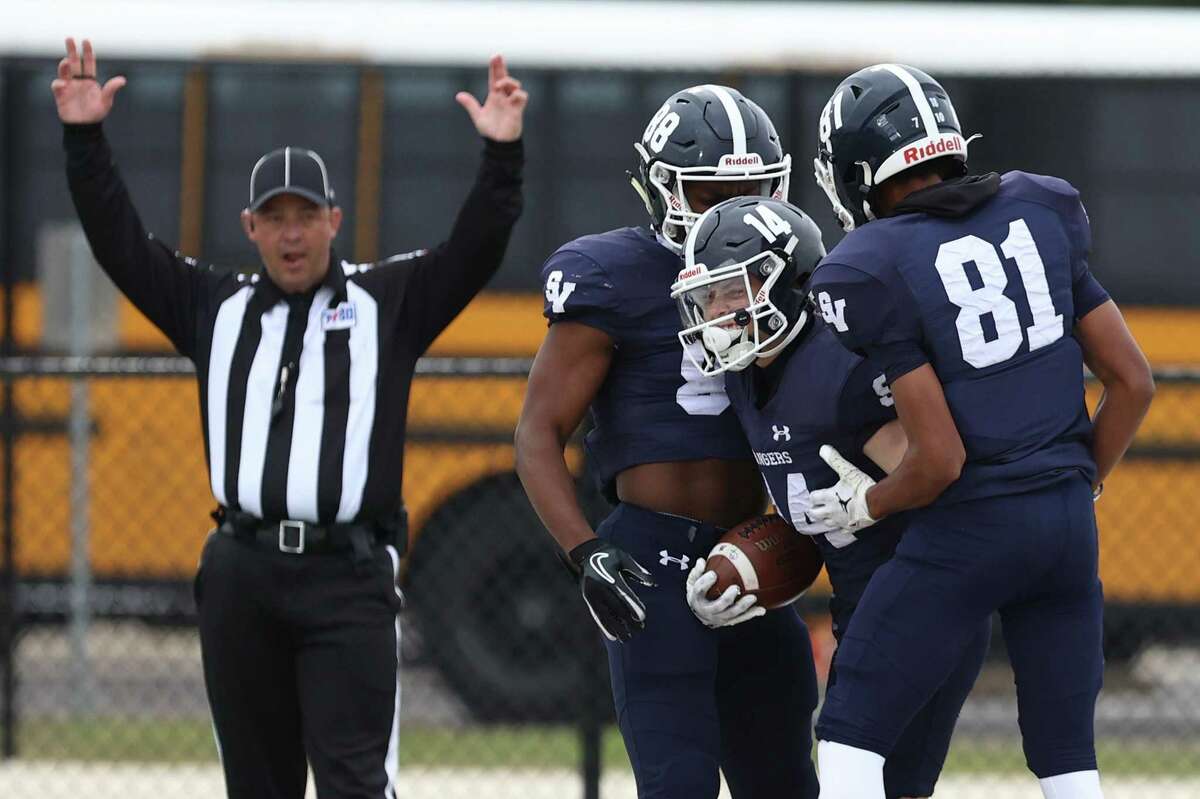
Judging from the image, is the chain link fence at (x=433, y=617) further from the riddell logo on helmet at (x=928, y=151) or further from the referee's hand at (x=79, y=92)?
the riddell logo on helmet at (x=928, y=151)

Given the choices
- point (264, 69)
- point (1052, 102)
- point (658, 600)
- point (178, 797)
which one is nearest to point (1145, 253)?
point (1052, 102)

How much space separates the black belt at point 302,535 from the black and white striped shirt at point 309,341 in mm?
23

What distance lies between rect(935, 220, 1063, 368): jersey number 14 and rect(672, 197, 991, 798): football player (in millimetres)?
230

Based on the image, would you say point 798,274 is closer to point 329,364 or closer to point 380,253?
point 329,364

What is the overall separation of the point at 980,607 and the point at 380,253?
18.2 ft

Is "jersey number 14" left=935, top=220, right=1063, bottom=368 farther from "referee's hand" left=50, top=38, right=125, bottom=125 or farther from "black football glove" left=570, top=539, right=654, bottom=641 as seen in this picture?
"referee's hand" left=50, top=38, right=125, bottom=125

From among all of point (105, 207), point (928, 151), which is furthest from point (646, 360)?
point (105, 207)

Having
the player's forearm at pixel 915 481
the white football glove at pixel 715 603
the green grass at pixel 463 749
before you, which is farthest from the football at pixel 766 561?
the green grass at pixel 463 749

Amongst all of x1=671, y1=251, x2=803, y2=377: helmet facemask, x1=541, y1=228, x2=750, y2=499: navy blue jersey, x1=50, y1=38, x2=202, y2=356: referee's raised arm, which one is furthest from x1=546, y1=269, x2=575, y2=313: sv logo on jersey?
x1=50, y1=38, x2=202, y2=356: referee's raised arm

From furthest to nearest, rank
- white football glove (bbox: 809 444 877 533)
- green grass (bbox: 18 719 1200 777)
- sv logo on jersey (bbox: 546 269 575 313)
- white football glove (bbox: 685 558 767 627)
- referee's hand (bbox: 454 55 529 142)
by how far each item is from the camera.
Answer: green grass (bbox: 18 719 1200 777), referee's hand (bbox: 454 55 529 142), sv logo on jersey (bbox: 546 269 575 313), white football glove (bbox: 685 558 767 627), white football glove (bbox: 809 444 877 533)

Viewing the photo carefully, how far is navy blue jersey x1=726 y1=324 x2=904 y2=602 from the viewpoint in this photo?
3.93 meters

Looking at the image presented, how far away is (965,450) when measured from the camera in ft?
12.5

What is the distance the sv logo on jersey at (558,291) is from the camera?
4.06 meters

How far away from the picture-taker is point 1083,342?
4000 millimetres
